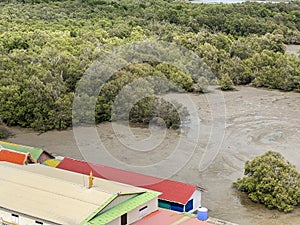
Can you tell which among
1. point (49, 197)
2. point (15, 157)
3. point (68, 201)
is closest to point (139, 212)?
point (68, 201)

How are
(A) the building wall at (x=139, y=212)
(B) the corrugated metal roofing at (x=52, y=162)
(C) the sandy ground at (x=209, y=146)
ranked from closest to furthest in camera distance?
1. (A) the building wall at (x=139, y=212)
2. (B) the corrugated metal roofing at (x=52, y=162)
3. (C) the sandy ground at (x=209, y=146)

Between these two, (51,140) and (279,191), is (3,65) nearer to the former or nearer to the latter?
(51,140)

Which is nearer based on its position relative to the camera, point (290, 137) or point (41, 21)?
point (290, 137)

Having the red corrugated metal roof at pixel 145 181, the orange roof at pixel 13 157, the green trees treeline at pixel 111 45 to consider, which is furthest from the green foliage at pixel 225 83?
the orange roof at pixel 13 157

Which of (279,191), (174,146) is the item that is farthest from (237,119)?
(279,191)

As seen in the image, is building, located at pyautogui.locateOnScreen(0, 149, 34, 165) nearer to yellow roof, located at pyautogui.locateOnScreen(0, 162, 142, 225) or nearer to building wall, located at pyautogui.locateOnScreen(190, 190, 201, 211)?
yellow roof, located at pyautogui.locateOnScreen(0, 162, 142, 225)

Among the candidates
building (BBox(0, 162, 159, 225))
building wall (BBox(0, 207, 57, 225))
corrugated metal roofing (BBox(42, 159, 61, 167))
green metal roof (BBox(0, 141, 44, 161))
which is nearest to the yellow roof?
building (BBox(0, 162, 159, 225))

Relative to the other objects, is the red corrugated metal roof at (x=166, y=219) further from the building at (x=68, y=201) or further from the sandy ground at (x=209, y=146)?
the sandy ground at (x=209, y=146)

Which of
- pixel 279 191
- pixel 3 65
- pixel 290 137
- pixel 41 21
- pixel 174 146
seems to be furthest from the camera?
pixel 41 21
